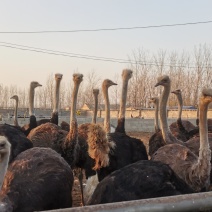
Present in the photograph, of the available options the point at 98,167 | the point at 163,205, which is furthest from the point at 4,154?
the point at 163,205

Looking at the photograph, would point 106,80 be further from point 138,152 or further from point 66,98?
point 66,98

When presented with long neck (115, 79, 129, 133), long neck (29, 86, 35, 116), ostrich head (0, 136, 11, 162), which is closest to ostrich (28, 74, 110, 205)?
long neck (115, 79, 129, 133)

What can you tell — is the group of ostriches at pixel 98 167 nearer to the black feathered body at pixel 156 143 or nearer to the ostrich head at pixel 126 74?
the black feathered body at pixel 156 143

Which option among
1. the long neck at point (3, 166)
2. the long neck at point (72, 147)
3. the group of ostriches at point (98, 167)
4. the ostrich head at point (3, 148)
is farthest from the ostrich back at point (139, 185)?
the long neck at point (72, 147)

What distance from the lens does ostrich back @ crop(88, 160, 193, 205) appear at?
2.89 metres

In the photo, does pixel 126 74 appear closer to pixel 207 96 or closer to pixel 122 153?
pixel 122 153

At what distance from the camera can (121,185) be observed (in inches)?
117

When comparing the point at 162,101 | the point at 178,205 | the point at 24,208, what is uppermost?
the point at 162,101

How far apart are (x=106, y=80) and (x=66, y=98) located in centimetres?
4973

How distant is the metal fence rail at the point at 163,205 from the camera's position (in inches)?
56.6

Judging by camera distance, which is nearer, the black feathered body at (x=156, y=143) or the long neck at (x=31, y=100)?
the black feathered body at (x=156, y=143)

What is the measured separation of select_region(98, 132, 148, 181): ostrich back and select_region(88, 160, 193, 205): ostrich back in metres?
1.75

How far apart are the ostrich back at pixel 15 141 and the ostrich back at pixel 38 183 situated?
1.24 metres

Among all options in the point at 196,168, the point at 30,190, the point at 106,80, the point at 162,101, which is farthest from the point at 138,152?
the point at 106,80
